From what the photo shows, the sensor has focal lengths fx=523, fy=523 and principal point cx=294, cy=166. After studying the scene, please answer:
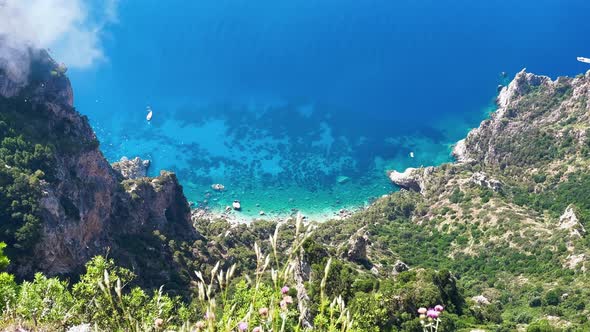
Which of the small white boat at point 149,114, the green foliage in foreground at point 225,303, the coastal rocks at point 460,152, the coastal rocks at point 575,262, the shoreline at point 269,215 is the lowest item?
the green foliage in foreground at point 225,303

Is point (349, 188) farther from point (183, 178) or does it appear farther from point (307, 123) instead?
point (183, 178)

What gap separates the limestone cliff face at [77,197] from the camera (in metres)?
34.1

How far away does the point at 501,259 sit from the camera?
46.8 m

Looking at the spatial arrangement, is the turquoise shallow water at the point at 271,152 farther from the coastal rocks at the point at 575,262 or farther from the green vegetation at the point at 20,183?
the coastal rocks at the point at 575,262

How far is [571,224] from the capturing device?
44812 mm

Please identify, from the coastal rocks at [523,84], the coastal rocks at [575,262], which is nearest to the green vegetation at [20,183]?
the coastal rocks at [575,262]

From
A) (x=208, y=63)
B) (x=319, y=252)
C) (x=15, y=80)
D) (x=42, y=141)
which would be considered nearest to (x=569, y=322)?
(x=319, y=252)

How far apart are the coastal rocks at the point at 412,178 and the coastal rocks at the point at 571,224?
21467 millimetres

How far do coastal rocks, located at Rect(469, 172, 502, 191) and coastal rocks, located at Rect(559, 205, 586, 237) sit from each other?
1010cm

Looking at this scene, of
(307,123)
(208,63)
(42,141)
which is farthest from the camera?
(208,63)

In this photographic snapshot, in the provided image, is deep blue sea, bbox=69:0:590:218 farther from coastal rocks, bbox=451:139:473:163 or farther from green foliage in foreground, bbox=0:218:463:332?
green foliage in foreground, bbox=0:218:463:332

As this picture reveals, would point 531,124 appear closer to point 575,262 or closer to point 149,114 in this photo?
point 575,262

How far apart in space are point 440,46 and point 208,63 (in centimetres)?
4862

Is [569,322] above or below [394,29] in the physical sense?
below
